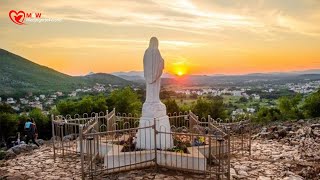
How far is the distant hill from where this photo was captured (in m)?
36.4

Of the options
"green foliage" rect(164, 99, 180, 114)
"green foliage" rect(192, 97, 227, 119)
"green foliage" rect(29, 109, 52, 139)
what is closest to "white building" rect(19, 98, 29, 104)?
"green foliage" rect(29, 109, 52, 139)

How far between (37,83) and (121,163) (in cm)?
3341

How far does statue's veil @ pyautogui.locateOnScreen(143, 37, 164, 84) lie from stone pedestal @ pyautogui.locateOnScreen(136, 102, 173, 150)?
0.87 m

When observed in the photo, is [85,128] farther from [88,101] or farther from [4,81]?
[4,81]

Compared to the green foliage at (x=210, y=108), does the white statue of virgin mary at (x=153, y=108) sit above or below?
above

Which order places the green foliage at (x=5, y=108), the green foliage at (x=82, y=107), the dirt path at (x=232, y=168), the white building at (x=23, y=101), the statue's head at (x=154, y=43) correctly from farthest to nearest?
the white building at (x=23, y=101) → the green foliage at (x=5, y=108) → the green foliage at (x=82, y=107) → the statue's head at (x=154, y=43) → the dirt path at (x=232, y=168)

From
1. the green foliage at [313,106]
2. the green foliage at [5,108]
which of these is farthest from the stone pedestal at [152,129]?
the green foliage at [5,108]

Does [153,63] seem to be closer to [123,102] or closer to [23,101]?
[123,102]

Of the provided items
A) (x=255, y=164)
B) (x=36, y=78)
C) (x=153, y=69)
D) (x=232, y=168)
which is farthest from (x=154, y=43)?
(x=36, y=78)

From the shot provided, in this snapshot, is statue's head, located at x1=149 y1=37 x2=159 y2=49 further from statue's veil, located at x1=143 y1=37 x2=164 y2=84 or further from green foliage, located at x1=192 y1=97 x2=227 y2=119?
green foliage, located at x1=192 y1=97 x2=227 y2=119

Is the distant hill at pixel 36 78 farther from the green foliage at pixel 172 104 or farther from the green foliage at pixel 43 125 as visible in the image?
the green foliage at pixel 43 125

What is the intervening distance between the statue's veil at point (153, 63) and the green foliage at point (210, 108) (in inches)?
694

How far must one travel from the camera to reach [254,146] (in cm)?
1205

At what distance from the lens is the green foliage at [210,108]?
27.7m
